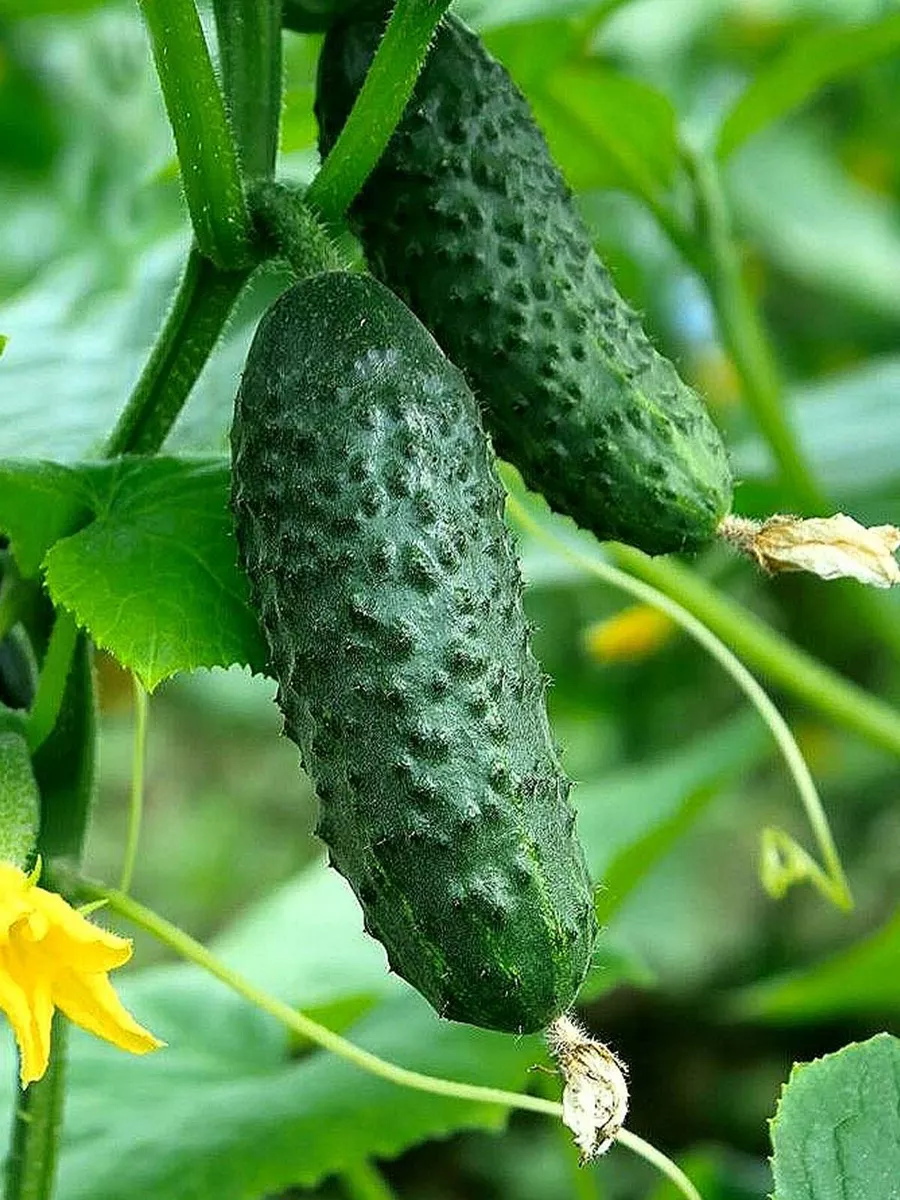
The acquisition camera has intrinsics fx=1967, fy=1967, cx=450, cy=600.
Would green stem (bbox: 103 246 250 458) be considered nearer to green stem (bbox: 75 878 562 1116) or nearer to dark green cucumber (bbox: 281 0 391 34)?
dark green cucumber (bbox: 281 0 391 34)

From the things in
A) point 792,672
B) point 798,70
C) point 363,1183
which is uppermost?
point 798,70

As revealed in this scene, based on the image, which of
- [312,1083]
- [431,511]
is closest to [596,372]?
[431,511]

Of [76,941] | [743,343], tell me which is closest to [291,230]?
[76,941]

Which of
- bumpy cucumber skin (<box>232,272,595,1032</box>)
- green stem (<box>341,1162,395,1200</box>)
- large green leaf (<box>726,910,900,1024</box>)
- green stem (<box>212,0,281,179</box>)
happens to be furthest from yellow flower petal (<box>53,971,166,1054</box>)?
large green leaf (<box>726,910,900,1024</box>)

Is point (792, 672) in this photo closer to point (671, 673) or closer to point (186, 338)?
point (186, 338)

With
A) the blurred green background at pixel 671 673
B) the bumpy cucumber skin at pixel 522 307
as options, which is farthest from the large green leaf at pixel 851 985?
the bumpy cucumber skin at pixel 522 307

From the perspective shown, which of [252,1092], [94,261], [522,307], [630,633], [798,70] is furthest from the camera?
[94,261]

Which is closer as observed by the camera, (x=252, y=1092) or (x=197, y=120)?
(x=197, y=120)
